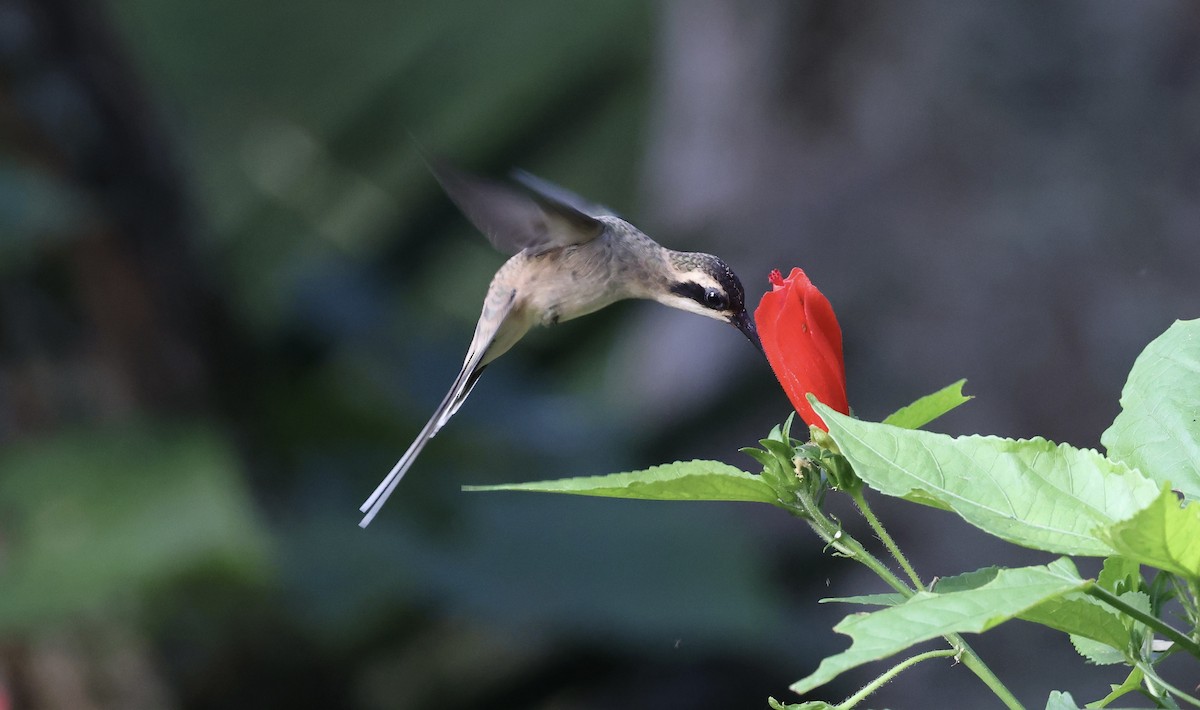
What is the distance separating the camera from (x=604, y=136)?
8.26 metres

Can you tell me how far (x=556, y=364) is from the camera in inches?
215

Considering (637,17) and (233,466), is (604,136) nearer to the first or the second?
(637,17)

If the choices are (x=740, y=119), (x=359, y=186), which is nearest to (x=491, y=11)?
(x=359, y=186)

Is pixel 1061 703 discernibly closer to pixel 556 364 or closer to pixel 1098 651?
pixel 1098 651

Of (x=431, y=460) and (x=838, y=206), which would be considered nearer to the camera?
(x=431, y=460)

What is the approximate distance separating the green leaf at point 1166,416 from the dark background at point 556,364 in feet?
6.77

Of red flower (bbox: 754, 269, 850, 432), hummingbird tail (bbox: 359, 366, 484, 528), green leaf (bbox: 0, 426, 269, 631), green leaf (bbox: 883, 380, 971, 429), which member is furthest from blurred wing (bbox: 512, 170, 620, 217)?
green leaf (bbox: 0, 426, 269, 631)

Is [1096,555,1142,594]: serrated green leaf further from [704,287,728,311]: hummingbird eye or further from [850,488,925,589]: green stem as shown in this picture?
[704,287,728,311]: hummingbird eye

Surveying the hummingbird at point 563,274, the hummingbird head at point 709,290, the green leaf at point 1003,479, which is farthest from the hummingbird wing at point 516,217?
the green leaf at point 1003,479

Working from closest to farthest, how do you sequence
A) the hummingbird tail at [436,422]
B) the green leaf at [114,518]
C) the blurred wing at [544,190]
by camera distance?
the blurred wing at [544,190], the hummingbird tail at [436,422], the green leaf at [114,518]

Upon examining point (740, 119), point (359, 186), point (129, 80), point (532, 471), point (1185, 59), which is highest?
point (129, 80)

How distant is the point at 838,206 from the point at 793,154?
269mm

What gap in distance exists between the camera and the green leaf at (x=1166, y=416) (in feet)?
2.54

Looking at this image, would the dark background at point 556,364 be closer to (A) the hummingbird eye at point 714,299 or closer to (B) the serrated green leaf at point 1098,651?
(A) the hummingbird eye at point 714,299
